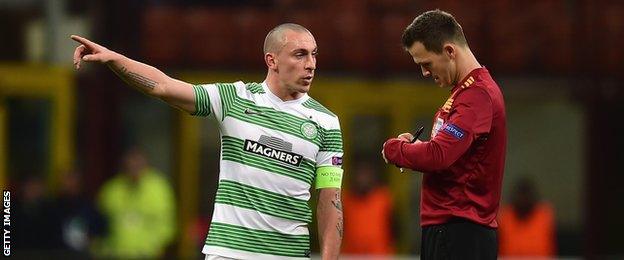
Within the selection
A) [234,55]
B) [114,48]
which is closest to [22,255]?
[114,48]

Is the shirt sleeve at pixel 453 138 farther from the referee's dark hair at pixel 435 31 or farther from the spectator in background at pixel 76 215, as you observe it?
the spectator in background at pixel 76 215

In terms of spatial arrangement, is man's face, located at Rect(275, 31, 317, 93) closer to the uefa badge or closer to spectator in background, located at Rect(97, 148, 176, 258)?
the uefa badge

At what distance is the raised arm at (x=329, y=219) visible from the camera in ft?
19.9

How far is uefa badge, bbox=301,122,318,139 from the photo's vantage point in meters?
6.04

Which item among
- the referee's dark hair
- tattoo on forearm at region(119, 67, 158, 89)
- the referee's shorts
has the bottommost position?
the referee's shorts

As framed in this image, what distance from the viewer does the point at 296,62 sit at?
601 cm

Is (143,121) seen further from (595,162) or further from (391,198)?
(595,162)

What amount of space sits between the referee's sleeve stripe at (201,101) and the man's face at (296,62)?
0.34m

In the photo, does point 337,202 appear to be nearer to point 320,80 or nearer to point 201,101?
point 201,101

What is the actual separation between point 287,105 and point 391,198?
8247mm

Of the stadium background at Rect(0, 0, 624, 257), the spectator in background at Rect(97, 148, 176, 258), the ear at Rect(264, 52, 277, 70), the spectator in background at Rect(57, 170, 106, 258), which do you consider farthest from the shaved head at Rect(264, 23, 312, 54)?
the stadium background at Rect(0, 0, 624, 257)

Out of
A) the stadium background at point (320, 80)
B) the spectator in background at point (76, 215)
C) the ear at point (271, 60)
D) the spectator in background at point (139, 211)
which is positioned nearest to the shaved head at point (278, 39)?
the ear at point (271, 60)

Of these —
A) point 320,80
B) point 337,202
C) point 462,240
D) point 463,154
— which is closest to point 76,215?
point 320,80

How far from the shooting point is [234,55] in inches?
559
